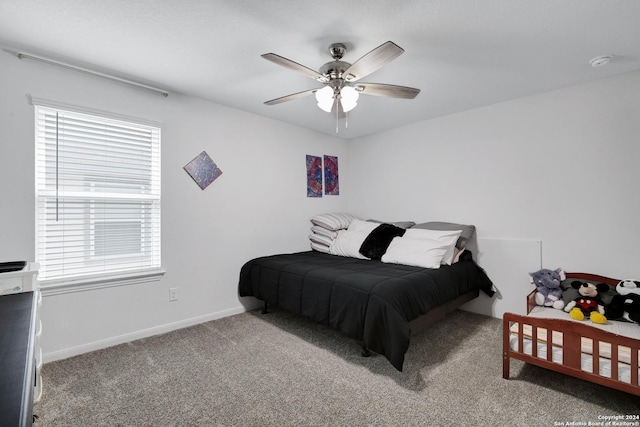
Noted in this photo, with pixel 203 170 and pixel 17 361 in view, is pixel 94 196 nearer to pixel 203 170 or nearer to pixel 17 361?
pixel 203 170

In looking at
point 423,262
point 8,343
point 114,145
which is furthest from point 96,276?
point 423,262

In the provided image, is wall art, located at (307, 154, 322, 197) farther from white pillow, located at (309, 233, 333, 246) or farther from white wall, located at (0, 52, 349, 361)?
white pillow, located at (309, 233, 333, 246)

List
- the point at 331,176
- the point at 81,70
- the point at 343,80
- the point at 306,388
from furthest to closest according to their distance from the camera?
the point at 331,176 < the point at 81,70 < the point at 343,80 < the point at 306,388

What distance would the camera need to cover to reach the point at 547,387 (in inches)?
74.2

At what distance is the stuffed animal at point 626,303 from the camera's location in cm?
205

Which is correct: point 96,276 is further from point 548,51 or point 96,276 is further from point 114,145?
point 548,51

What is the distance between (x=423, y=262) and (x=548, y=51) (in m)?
1.83

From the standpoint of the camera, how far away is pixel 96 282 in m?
2.40

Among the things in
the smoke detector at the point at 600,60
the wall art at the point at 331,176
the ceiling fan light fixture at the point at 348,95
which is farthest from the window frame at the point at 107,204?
the smoke detector at the point at 600,60

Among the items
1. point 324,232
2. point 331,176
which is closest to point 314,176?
point 331,176

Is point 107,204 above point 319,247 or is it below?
above

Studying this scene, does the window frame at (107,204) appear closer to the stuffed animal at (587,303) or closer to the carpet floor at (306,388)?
the carpet floor at (306,388)

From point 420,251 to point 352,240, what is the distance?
0.84m

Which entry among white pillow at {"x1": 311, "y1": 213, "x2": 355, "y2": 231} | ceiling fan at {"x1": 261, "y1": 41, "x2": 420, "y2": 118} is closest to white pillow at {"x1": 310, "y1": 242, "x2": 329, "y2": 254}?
white pillow at {"x1": 311, "y1": 213, "x2": 355, "y2": 231}
